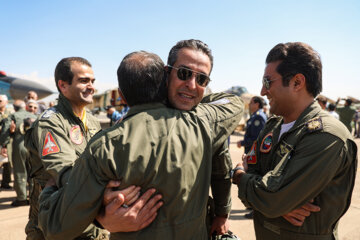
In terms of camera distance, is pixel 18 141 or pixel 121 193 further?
pixel 18 141

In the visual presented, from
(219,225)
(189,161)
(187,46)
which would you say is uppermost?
(187,46)

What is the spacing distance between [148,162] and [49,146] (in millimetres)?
1109

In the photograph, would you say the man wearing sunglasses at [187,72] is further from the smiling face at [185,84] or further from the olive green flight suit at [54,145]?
the olive green flight suit at [54,145]

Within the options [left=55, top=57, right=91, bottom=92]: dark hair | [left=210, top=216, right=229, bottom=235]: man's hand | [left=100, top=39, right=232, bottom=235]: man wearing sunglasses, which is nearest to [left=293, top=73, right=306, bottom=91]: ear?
[left=100, top=39, right=232, bottom=235]: man wearing sunglasses

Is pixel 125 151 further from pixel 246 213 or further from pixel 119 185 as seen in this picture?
pixel 246 213

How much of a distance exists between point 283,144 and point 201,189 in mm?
692

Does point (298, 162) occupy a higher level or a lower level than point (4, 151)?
higher

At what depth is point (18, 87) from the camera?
41.5ft

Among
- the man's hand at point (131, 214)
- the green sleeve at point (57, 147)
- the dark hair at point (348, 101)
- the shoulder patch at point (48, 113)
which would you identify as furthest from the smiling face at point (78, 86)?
the dark hair at point (348, 101)

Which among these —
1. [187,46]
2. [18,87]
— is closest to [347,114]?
[187,46]

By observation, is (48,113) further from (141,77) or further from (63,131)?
(141,77)

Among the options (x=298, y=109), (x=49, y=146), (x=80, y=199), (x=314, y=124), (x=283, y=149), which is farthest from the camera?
(x=49, y=146)

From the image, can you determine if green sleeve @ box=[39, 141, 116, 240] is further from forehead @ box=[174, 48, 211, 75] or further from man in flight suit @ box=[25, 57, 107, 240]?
forehead @ box=[174, 48, 211, 75]

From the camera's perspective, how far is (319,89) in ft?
5.69
